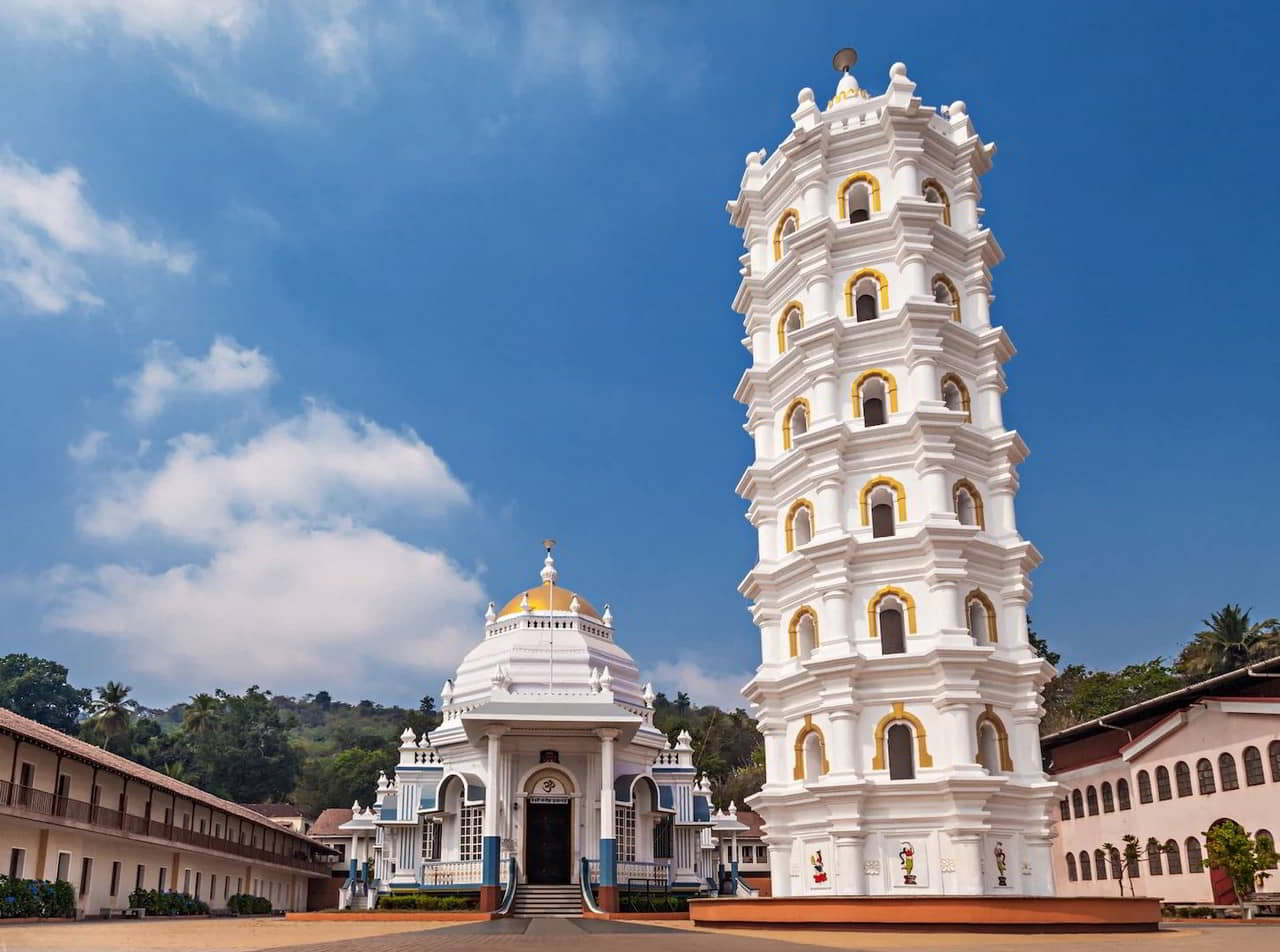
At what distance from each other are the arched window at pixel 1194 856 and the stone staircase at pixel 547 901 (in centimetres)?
2004

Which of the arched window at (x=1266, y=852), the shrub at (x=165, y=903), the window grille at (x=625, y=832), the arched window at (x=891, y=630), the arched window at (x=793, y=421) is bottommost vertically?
the shrub at (x=165, y=903)

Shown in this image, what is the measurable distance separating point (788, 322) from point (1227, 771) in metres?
20.0

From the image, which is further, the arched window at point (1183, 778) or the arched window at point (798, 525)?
the arched window at point (1183, 778)

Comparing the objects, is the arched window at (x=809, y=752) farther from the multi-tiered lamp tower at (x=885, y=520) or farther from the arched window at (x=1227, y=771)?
the arched window at (x=1227, y=771)

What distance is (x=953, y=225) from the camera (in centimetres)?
A: 3116

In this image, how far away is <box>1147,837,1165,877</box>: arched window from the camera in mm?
37125

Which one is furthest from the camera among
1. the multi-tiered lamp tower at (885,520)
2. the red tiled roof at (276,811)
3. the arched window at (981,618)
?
the red tiled roof at (276,811)

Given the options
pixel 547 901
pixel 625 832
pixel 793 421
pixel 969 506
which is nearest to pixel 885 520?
pixel 969 506

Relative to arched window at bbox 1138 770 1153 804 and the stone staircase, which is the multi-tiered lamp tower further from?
arched window at bbox 1138 770 1153 804

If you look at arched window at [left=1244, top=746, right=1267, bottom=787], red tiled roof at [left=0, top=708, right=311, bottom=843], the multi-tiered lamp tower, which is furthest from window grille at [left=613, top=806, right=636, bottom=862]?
arched window at [left=1244, top=746, right=1267, bottom=787]

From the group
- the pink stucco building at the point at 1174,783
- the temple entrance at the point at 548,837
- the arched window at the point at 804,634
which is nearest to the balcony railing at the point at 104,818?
the temple entrance at the point at 548,837

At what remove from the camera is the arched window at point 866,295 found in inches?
1154

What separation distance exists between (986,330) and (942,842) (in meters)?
13.6

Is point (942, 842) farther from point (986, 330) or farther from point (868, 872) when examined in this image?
point (986, 330)
